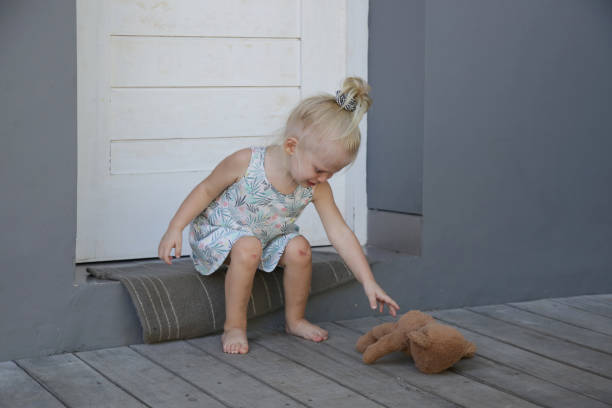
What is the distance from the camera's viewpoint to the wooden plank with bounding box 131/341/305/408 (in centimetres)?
178

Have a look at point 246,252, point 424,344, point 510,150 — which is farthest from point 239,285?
point 510,150

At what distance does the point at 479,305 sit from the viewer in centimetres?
276

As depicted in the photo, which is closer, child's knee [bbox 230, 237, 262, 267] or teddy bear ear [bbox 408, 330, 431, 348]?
teddy bear ear [bbox 408, 330, 431, 348]

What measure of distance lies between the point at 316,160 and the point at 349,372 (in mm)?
546

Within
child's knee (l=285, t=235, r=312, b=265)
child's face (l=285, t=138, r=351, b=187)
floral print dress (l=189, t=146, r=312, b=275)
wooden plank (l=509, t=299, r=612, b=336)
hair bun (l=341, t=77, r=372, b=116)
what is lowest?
wooden plank (l=509, t=299, r=612, b=336)

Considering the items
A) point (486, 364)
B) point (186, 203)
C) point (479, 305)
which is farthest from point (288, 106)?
point (486, 364)

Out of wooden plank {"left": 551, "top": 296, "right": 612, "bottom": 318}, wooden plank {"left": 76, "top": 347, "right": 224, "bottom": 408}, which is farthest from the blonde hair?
wooden plank {"left": 551, "top": 296, "right": 612, "bottom": 318}

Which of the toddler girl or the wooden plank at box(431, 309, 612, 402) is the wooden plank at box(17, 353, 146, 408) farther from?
the wooden plank at box(431, 309, 612, 402)

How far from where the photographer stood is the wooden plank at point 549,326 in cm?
225

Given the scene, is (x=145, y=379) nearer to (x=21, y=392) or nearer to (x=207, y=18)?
(x=21, y=392)

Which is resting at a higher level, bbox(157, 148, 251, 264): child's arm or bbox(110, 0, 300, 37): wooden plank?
bbox(110, 0, 300, 37): wooden plank

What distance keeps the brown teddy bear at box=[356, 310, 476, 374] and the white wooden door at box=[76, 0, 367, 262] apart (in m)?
0.85

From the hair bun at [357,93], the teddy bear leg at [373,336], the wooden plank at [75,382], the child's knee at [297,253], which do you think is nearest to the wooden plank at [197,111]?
the child's knee at [297,253]

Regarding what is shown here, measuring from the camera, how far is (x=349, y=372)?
199 cm
